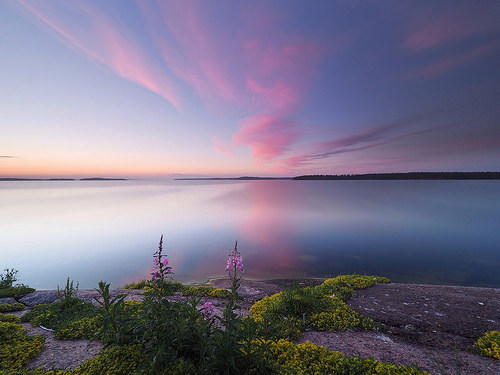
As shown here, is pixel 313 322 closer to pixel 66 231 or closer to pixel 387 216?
pixel 66 231

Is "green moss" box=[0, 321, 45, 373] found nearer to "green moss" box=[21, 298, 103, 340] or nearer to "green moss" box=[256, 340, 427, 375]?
"green moss" box=[21, 298, 103, 340]

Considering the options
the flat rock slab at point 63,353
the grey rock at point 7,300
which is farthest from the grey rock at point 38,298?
the flat rock slab at point 63,353

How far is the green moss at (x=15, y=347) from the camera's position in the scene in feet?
14.0

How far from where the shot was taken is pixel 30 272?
17.0 metres

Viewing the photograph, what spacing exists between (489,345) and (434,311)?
7.35ft

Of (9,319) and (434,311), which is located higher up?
(9,319)

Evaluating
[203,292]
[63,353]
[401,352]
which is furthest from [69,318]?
[401,352]

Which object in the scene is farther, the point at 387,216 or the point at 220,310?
the point at 387,216

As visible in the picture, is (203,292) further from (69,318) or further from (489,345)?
(489,345)

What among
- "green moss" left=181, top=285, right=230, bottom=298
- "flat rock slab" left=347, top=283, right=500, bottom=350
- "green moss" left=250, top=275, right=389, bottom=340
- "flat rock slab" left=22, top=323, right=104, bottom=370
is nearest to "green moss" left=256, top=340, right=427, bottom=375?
"green moss" left=250, top=275, right=389, bottom=340

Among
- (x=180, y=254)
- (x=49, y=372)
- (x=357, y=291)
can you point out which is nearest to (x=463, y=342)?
(x=357, y=291)

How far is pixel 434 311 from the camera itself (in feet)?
24.8

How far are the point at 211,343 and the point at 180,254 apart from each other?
19.1m

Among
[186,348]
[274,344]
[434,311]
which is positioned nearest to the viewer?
[186,348]
